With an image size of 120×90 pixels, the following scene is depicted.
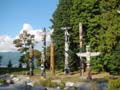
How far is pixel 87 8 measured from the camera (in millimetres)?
56375

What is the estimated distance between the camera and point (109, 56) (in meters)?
51.3

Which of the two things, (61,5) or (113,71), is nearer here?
(113,71)

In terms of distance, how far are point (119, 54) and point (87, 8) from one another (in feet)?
31.6

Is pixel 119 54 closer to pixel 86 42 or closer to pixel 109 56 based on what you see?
pixel 109 56

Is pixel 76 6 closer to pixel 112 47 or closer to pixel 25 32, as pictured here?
pixel 112 47

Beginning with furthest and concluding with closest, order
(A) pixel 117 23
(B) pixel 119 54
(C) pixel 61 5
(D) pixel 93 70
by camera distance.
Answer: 1. (C) pixel 61 5
2. (D) pixel 93 70
3. (B) pixel 119 54
4. (A) pixel 117 23

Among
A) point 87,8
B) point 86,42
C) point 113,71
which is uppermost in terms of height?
point 87,8

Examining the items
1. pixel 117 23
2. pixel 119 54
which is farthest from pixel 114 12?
pixel 119 54

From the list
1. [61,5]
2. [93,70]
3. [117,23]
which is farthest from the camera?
[61,5]

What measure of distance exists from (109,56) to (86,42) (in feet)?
19.6

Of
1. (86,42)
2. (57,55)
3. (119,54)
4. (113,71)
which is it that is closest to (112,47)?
(119,54)

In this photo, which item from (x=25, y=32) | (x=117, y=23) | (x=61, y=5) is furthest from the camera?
(x=25, y=32)

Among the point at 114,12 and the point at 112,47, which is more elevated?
the point at 114,12

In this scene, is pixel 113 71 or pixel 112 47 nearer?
pixel 112 47
